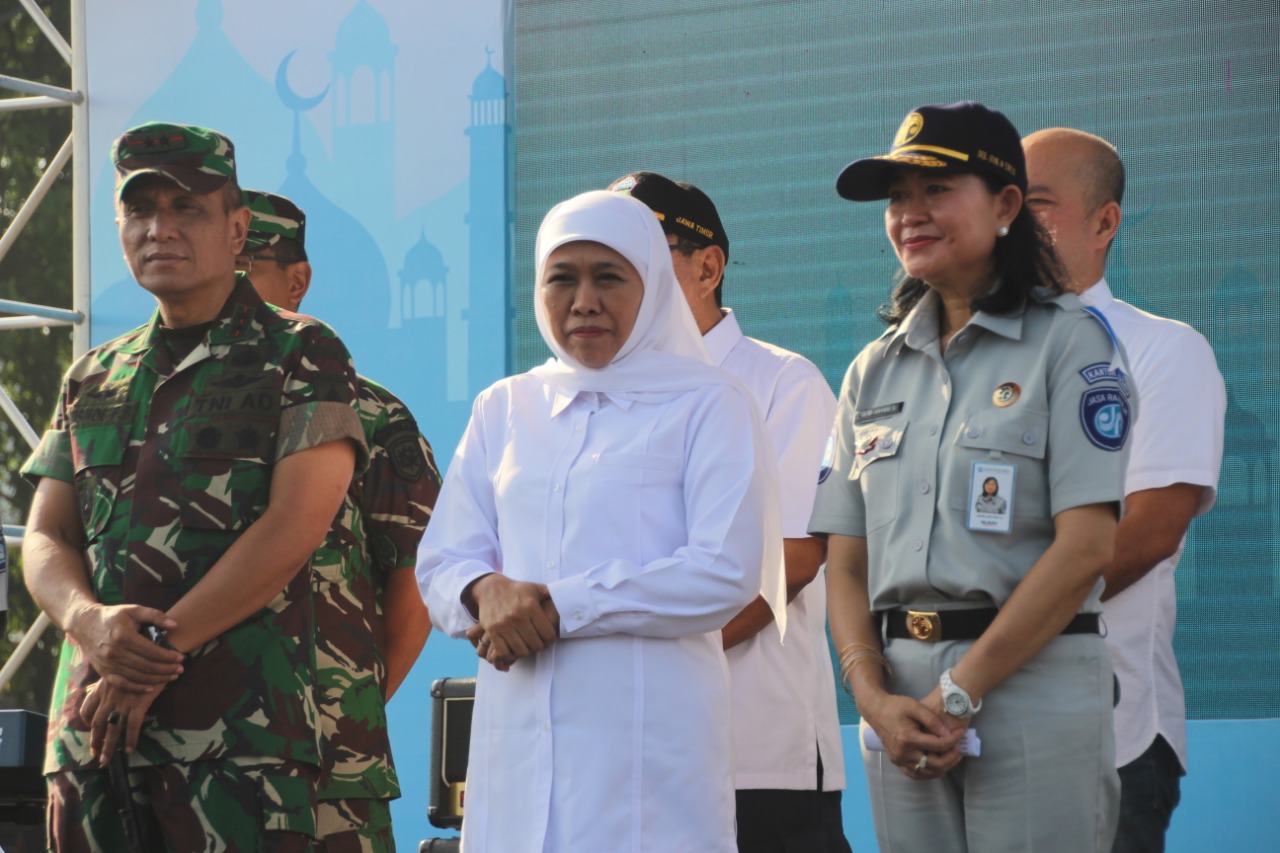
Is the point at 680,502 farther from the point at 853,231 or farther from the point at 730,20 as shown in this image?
the point at 730,20

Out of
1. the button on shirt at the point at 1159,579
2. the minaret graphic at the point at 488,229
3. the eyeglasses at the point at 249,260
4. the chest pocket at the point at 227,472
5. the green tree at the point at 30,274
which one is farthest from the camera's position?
the green tree at the point at 30,274

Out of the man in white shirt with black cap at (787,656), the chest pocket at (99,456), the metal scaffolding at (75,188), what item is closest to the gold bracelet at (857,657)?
the man in white shirt with black cap at (787,656)

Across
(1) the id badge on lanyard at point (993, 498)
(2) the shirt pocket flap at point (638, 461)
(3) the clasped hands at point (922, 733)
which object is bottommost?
(3) the clasped hands at point (922, 733)

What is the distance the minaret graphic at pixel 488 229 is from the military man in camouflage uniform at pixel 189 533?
2.42 metres

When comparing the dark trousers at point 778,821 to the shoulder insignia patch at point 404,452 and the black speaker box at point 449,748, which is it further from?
the black speaker box at point 449,748

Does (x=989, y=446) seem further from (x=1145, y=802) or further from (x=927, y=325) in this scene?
(x=1145, y=802)

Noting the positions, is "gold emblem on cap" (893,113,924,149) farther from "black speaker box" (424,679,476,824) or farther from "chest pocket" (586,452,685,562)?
"black speaker box" (424,679,476,824)

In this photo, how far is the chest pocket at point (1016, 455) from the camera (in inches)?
93.4

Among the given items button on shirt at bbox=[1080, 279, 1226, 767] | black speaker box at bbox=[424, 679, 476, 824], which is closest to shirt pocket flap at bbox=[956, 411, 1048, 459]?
button on shirt at bbox=[1080, 279, 1226, 767]

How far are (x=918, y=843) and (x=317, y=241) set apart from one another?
4.02 meters

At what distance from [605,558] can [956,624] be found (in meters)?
0.53

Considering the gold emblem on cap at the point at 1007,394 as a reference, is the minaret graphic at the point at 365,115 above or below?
above

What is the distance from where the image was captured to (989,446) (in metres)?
2.38

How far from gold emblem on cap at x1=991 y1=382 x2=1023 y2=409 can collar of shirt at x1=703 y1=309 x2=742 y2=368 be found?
98cm
